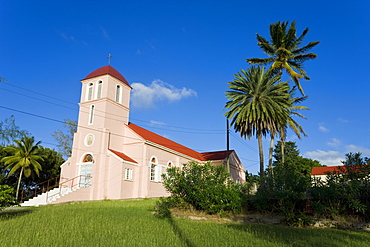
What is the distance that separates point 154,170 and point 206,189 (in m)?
16.8

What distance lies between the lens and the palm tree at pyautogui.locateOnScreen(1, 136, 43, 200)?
33312mm

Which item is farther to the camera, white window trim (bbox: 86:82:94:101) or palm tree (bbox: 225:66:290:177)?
white window trim (bbox: 86:82:94:101)

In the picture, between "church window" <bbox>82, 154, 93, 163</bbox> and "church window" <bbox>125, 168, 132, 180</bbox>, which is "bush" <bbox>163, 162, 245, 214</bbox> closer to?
"church window" <bbox>125, 168, 132, 180</bbox>

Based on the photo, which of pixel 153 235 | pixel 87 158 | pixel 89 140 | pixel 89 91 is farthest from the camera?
pixel 89 91

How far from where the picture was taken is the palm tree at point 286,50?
92.0 ft

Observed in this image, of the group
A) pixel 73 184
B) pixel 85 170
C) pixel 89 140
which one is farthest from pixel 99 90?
pixel 73 184

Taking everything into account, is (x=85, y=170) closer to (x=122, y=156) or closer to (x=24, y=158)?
Result: (x=122, y=156)

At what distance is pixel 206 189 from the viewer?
42.0ft

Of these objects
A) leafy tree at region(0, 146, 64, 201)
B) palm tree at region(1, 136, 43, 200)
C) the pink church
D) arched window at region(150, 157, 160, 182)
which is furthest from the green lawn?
leafy tree at region(0, 146, 64, 201)

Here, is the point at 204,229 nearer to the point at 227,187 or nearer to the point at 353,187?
the point at 227,187

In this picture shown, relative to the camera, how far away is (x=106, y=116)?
27594 mm

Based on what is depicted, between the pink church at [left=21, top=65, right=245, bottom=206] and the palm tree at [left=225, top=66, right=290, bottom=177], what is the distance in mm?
5635

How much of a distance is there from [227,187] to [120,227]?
5.38m

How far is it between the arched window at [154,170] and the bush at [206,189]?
1478 cm
